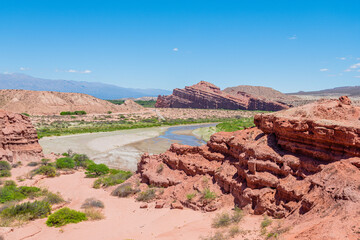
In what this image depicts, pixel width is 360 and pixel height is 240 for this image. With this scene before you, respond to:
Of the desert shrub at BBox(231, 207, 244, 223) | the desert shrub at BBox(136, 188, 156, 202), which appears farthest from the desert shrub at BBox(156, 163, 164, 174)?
the desert shrub at BBox(231, 207, 244, 223)

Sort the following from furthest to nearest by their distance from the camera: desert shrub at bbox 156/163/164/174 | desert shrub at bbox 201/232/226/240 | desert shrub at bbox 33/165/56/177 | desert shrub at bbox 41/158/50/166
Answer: desert shrub at bbox 41/158/50/166 < desert shrub at bbox 33/165/56/177 < desert shrub at bbox 156/163/164/174 < desert shrub at bbox 201/232/226/240

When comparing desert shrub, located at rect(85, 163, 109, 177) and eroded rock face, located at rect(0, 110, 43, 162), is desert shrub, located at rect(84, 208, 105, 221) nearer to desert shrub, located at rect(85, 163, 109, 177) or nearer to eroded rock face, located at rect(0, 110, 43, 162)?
desert shrub, located at rect(85, 163, 109, 177)

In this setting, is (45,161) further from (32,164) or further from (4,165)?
(4,165)

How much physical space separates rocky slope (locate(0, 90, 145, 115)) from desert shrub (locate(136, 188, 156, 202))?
248ft

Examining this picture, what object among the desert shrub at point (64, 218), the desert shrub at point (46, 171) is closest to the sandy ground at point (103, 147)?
the desert shrub at point (46, 171)

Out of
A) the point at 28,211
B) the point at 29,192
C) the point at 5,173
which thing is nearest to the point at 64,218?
the point at 28,211

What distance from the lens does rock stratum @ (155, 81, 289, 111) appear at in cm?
11088

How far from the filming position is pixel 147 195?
13227 mm

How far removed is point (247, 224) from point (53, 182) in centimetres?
1387

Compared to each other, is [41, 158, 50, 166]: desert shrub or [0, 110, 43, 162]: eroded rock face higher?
[0, 110, 43, 162]: eroded rock face

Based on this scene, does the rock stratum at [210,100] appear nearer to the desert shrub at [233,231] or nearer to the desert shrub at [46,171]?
the desert shrub at [46,171]

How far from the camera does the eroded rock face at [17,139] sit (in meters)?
20.4

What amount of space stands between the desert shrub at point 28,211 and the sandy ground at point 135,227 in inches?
15.3

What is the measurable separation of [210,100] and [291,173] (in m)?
105
